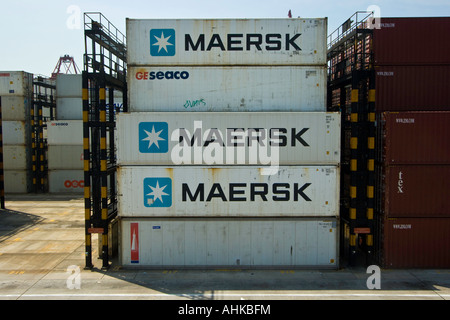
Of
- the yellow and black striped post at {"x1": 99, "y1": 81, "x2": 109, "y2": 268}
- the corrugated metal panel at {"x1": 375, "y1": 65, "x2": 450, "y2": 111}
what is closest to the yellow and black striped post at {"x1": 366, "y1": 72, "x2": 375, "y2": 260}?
the corrugated metal panel at {"x1": 375, "y1": 65, "x2": 450, "y2": 111}

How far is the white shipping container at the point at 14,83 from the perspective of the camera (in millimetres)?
34000

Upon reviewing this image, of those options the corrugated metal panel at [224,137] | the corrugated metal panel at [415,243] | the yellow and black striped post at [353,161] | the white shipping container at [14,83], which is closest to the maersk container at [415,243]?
the corrugated metal panel at [415,243]

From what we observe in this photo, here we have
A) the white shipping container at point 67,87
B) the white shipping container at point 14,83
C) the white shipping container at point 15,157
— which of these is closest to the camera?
the white shipping container at point 14,83

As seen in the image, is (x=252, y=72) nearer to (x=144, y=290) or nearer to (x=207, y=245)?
(x=207, y=245)

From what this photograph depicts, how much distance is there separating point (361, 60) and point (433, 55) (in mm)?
3258

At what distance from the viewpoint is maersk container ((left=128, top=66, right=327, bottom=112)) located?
14961 mm

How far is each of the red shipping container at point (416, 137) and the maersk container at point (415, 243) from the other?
2617mm

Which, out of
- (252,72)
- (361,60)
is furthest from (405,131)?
(252,72)

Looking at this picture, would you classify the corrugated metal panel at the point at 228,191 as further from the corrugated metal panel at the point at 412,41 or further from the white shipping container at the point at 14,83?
the white shipping container at the point at 14,83

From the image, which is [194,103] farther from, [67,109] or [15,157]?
[15,157]

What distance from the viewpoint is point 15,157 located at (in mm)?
34906

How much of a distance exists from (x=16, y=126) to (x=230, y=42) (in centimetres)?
2897

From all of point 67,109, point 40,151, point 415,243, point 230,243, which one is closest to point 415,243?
point 415,243

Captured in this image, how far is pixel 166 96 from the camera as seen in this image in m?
15.1
